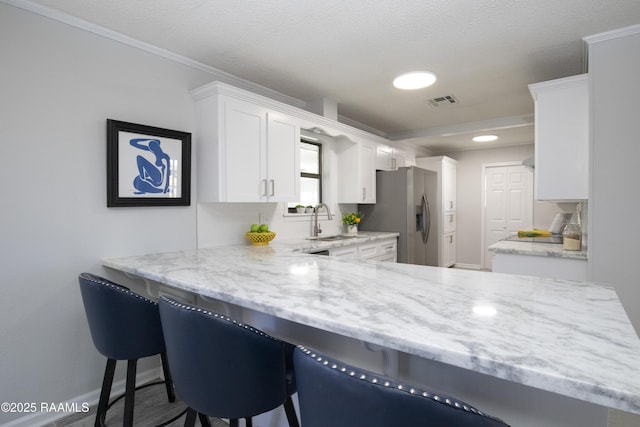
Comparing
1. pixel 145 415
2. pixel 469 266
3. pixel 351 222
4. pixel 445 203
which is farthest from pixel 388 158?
pixel 145 415

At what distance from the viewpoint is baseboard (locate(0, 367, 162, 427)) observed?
75.7 inches

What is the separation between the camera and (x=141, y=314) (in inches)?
60.0

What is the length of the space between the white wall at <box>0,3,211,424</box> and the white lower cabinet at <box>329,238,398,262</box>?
190 centimetres

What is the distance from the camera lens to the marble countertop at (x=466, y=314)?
703mm

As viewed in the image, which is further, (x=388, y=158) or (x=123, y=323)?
(x=388, y=158)

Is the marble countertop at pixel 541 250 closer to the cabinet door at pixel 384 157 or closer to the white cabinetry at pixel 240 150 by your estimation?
the white cabinetry at pixel 240 150

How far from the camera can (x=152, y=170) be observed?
2.47 metres

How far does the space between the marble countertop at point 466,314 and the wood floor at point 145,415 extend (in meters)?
0.91

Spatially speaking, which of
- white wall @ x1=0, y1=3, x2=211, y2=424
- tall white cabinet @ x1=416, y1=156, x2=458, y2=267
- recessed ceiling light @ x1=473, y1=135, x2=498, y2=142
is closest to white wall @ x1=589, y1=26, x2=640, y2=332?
recessed ceiling light @ x1=473, y1=135, x2=498, y2=142

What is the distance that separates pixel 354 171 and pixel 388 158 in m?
0.93

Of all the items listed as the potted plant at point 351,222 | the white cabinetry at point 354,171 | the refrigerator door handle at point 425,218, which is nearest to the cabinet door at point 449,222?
the refrigerator door handle at point 425,218

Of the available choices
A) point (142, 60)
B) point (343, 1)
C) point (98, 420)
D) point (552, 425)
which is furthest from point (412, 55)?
point (98, 420)

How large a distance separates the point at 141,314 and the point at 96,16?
189cm

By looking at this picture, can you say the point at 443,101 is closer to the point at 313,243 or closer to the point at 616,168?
the point at 616,168
